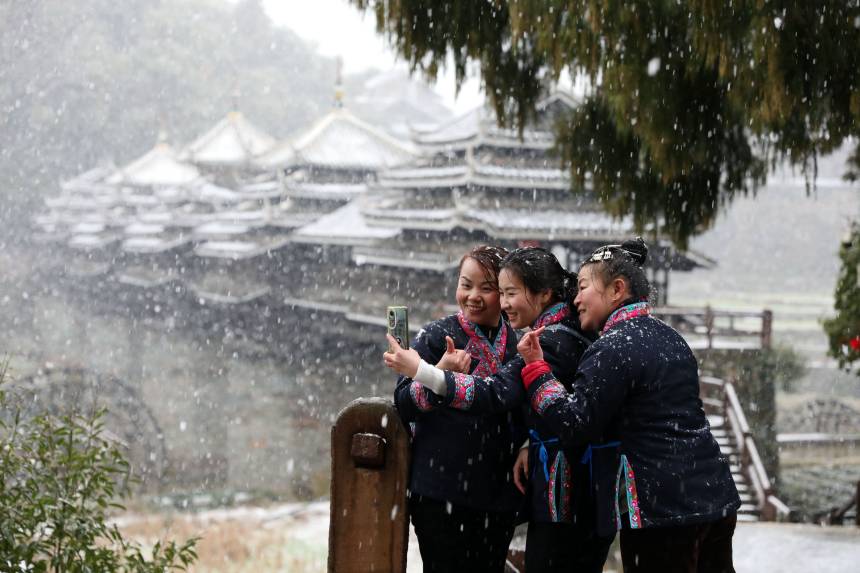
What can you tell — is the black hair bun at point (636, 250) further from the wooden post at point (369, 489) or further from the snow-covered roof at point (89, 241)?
the snow-covered roof at point (89, 241)

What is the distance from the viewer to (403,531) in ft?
7.50

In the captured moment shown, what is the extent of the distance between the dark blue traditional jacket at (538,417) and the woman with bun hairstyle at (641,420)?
7 centimetres

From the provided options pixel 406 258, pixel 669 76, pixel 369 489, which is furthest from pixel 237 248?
pixel 369 489

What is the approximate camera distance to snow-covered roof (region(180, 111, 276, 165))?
28.5 meters

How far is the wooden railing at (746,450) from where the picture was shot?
9.95 meters

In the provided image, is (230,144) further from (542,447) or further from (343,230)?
(542,447)

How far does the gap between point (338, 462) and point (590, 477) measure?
0.60m

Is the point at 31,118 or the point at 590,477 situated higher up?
the point at 31,118

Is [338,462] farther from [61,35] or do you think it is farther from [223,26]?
[223,26]

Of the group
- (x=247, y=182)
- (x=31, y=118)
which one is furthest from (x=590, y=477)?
(x=31, y=118)

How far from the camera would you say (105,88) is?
39062 millimetres

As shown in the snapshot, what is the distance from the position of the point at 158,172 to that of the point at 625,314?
30907 millimetres

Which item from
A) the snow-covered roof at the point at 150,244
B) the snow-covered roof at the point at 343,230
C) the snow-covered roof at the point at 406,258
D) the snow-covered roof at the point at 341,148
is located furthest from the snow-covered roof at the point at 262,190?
the snow-covered roof at the point at 406,258

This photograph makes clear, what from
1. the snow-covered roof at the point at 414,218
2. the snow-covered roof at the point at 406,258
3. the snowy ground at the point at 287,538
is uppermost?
the snow-covered roof at the point at 414,218
